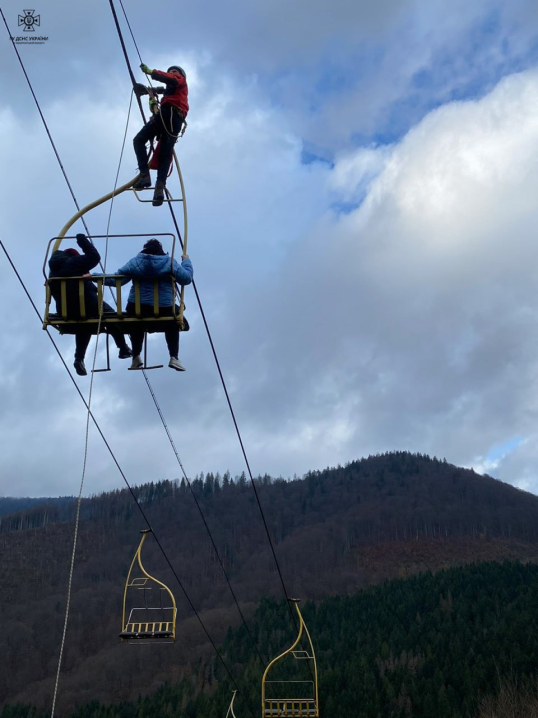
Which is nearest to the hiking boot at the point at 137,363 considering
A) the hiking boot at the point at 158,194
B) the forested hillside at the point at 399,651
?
the hiking boot at the point at 158,194

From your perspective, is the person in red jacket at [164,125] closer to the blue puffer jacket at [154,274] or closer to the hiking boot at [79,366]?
the blue puffer jacket at [154,274]

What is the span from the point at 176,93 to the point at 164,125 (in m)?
0.61

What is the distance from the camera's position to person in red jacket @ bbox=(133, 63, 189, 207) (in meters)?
10.6

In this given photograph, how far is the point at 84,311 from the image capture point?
10.2 metres

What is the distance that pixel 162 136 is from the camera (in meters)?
11.1

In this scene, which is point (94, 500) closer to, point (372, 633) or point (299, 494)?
point (299, 494)

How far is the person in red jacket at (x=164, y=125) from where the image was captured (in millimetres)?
10632

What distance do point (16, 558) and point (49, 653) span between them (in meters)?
50.2

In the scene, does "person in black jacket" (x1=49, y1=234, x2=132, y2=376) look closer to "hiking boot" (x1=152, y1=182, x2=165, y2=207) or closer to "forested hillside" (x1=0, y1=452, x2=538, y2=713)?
"hiking boot" (x1=152, y1=182, x2=165, y2=207)

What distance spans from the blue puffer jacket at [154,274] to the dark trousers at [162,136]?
1.51 m

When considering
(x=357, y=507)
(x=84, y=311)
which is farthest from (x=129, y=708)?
(x=357, y=507)

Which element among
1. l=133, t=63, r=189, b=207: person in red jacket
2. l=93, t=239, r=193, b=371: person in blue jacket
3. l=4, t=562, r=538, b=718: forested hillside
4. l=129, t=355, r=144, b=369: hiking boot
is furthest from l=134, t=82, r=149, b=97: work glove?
l=4, t=562, r=538, b=718: forested hillside

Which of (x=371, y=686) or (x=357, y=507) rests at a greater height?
(x=357, y=507)

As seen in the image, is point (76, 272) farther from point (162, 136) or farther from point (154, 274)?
point (162, 136)
